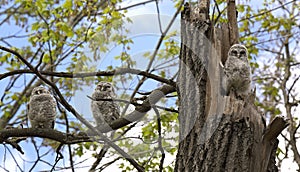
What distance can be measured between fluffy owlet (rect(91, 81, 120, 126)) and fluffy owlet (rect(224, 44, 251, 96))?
211 cm

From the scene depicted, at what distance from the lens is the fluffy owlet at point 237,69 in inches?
164

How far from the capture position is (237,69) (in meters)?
4.30

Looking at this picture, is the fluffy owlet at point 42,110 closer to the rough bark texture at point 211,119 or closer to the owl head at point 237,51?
the rough bark texture at point 211,119

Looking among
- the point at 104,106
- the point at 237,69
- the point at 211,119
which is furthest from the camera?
the point at 104,106

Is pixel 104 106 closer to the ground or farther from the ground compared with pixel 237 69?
closer to the ground

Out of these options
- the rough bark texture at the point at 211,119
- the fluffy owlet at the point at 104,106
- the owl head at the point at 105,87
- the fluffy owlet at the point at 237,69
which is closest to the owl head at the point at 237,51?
the fluffy owlet at the point at 237,69

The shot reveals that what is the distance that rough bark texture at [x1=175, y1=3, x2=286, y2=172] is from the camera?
12.1 feet

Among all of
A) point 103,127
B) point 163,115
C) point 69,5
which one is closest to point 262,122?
point 103,127

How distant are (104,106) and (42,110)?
763mm

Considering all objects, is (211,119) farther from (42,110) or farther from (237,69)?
(42,110)

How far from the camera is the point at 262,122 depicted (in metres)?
3.81

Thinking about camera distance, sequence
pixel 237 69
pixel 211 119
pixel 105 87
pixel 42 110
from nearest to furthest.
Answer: pixel 211 119 → pixel 237 69 → pixel 42 110 → pixel 105 87

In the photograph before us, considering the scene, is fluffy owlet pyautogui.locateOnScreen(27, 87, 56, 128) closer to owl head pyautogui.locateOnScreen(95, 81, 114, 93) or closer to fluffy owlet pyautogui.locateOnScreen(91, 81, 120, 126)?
fluffy owlet pyautogui.locateOnScreen(91, 81, 120, 126)

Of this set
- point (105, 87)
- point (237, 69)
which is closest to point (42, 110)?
point (105, 87)
